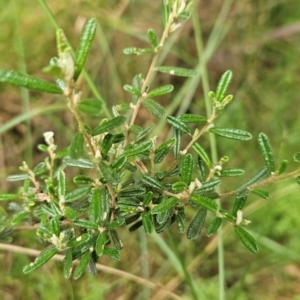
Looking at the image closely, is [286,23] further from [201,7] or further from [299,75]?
[201,7]

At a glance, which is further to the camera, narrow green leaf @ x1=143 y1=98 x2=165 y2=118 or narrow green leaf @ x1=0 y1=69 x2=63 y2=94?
narrow green leaf @ x1=143 y1=98 x2=165 y2=118

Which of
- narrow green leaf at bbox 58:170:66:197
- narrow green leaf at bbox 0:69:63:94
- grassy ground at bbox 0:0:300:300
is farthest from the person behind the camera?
grassy ground at bbox 0:0:300:300

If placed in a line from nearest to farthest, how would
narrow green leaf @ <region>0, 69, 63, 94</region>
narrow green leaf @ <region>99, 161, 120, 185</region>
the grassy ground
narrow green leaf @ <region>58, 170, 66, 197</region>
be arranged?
narrow green leaf @ <region>0, 69, 63, 94</region> → narrow green leaf @ <region>99, 161, 120, 185</region> → narrow green leaf @ <region>58, 170, 66, 197</region> → the grassy ground

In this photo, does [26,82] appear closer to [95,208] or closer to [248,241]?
[95,208]

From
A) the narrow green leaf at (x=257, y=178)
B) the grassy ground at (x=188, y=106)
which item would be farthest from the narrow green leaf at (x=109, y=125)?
the grassy ground at (x=188, y=106)

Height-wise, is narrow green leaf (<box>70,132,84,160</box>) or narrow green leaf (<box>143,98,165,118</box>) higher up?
narrow green leaf (<box>70,132,84,160</box>)

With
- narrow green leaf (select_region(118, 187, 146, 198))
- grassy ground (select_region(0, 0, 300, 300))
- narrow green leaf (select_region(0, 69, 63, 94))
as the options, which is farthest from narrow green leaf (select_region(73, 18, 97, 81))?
grassy ground (select_region(0, 0, 300, 300))

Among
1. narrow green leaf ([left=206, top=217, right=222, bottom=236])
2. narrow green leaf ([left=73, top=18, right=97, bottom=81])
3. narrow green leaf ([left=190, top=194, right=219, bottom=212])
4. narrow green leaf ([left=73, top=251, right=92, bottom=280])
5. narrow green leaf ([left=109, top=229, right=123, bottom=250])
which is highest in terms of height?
narrow green leaf ([left=73, top=18, right=97, bottom=81])

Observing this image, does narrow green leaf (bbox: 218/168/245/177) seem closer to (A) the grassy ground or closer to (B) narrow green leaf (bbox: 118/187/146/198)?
(B) narrow green leaf (bbox: 118/187/146/198)

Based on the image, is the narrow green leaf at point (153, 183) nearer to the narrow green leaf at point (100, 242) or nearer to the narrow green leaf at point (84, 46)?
the narrow green leaf at point (100, 242)
